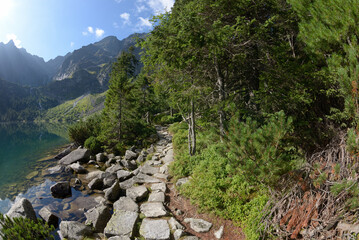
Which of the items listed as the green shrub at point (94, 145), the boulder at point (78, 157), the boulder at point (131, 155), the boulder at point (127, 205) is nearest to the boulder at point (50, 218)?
the boulder at point (127, 205)

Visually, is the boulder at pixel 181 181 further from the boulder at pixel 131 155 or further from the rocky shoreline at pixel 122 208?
the boulder at pixel 131 155

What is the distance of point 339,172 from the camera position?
3.69 meters

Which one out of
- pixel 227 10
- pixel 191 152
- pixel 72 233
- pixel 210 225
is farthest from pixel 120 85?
pixel 210 225

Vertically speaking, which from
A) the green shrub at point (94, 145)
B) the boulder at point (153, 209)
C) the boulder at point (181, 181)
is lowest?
the boulder at point (181, 181)

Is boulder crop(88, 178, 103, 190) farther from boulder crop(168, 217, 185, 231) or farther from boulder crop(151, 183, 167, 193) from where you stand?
boulder crop(168, 217, 185, 231)

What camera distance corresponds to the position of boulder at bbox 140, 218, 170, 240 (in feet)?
16.4

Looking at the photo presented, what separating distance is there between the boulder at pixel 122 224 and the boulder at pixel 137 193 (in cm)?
127

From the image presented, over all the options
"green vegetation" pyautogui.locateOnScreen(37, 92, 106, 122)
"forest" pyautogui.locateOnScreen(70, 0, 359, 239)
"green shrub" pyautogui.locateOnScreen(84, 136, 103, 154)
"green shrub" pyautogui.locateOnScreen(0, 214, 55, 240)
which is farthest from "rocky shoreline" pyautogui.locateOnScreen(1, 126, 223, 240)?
"green vegetation" pyautogui.locateOnScreen(37, 92, 106, 122)

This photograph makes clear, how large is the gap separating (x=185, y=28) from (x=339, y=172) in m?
5.68

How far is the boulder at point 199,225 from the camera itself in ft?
17.3

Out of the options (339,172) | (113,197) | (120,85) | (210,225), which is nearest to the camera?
(339,172)

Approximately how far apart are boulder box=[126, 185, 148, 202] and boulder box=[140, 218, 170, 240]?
155 centimetres

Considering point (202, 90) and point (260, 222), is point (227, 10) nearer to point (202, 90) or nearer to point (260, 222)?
point (202, 90)

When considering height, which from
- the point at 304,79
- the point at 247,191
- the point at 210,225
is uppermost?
the point at 304,79
